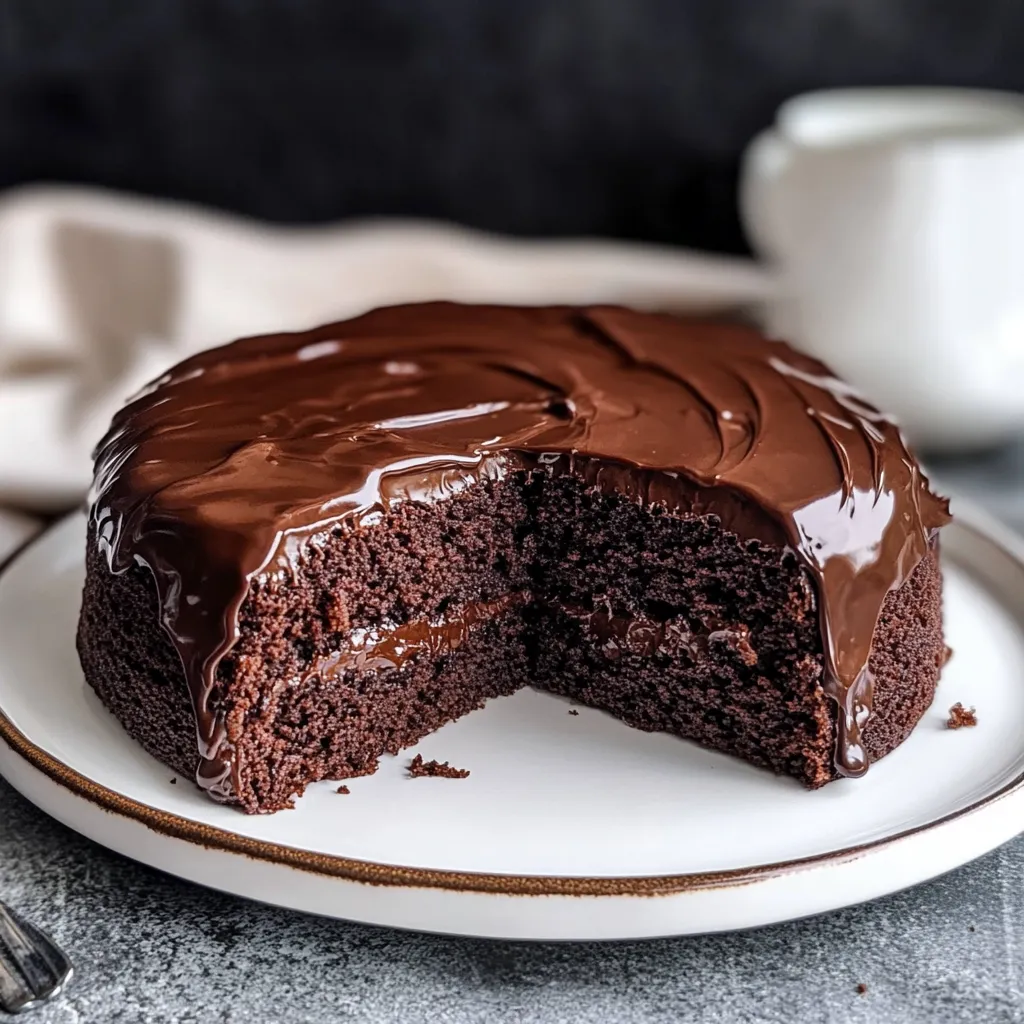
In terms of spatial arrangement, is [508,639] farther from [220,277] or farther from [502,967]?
[220,277]

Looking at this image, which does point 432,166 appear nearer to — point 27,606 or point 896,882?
point 27,606

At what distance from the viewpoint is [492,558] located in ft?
9.09

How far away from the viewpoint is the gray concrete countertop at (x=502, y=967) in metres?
2.04

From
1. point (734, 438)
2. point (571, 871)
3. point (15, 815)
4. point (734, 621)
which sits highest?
point (734, 438)

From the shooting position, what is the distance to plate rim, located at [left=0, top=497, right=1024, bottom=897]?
2.06m

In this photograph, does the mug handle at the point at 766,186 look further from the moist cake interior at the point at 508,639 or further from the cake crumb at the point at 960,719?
the cake crumb at the point at 960,719

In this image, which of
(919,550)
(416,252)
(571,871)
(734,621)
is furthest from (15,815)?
(416,252)

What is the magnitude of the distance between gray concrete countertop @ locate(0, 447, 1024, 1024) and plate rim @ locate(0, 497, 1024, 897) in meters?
0.14

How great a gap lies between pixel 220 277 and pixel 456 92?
1.06m

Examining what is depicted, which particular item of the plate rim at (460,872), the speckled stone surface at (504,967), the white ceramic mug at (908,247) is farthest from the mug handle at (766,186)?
the speckled stone surface at (504,967)

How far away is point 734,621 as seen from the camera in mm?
2562

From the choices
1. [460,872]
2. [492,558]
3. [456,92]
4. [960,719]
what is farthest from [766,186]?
[460,872]

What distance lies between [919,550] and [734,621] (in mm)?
369

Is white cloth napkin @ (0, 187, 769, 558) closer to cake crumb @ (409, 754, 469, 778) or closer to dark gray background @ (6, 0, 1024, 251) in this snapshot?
dark gray background @ (6, 0, 1024, 251)
